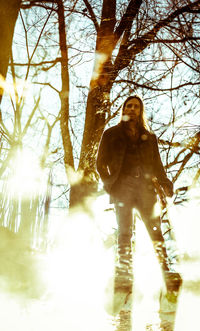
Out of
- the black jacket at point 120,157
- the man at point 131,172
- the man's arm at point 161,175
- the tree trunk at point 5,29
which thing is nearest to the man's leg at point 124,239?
the man at point 131,172

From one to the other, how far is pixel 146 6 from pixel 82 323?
3.08 m

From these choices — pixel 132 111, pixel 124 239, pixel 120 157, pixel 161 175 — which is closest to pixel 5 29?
pixel 132 111

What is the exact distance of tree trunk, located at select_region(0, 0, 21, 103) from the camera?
2.74 m

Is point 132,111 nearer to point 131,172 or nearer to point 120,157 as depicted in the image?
point 120,157

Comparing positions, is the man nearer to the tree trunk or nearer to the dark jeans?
the dark jeans

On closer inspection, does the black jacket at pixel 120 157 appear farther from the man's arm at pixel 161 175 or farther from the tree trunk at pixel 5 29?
the tree trunk at pixel 5 29

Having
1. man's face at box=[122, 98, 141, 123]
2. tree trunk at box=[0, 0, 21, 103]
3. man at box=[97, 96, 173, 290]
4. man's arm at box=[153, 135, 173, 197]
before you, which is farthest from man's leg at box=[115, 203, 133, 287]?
tree trunk at box=[0, 0, 21, 103]

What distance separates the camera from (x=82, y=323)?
5.21 feet

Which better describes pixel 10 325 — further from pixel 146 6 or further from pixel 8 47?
pixel 146 6

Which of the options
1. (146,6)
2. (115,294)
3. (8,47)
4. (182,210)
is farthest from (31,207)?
(182,210)

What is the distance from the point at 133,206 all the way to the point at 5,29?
1.97m

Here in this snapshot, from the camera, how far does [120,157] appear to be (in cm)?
284

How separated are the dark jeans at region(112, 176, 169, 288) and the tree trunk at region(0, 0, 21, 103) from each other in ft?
4.65

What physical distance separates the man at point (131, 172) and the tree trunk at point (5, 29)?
1.12 metres
